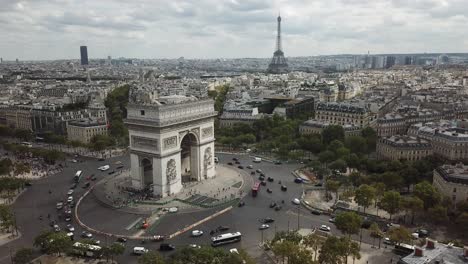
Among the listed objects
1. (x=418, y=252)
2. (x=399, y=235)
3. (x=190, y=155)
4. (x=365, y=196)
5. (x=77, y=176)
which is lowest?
(x=77, y=176)

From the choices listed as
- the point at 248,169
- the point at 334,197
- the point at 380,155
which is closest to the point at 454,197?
the point at 334,197

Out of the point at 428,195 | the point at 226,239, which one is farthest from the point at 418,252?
the point at 428,195

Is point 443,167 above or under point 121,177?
above

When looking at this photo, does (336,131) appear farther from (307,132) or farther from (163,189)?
(163,189)

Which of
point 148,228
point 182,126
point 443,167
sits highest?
point 182,126

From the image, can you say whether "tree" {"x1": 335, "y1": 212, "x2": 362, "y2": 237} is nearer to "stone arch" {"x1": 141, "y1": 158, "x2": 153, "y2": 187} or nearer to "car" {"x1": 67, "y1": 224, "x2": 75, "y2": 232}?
"stone arch" {"x1": 141, "y1": 158, "x2": 153, "y2": 187}

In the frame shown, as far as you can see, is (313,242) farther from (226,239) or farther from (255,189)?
(255,189)
